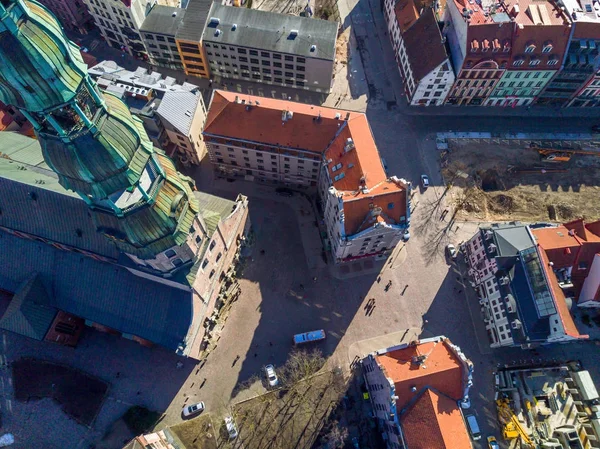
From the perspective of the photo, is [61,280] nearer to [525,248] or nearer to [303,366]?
[303,366]

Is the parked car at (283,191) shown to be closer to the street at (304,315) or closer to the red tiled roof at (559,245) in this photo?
the street at (304,315)

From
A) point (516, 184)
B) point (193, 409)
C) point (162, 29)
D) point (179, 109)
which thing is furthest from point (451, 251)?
point (162, 29)

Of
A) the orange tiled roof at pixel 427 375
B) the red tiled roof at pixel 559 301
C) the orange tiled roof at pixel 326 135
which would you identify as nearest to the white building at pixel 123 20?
the orange tiled roof at pixel 326 135

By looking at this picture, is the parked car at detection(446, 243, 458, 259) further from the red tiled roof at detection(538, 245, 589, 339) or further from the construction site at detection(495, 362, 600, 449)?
the construction site at detection(495, 362, 600, 449)

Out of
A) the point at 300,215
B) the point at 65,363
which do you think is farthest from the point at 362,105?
the point at 65,363

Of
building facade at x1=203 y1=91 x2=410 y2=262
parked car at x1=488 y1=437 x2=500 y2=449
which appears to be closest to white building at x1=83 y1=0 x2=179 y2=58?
building facade at x1=203 y1=91 x2=410 y2=262

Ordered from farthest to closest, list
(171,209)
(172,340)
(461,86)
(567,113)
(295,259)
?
(567,113)
(461,86)
(295,259)
(172,340)
(171,209)
